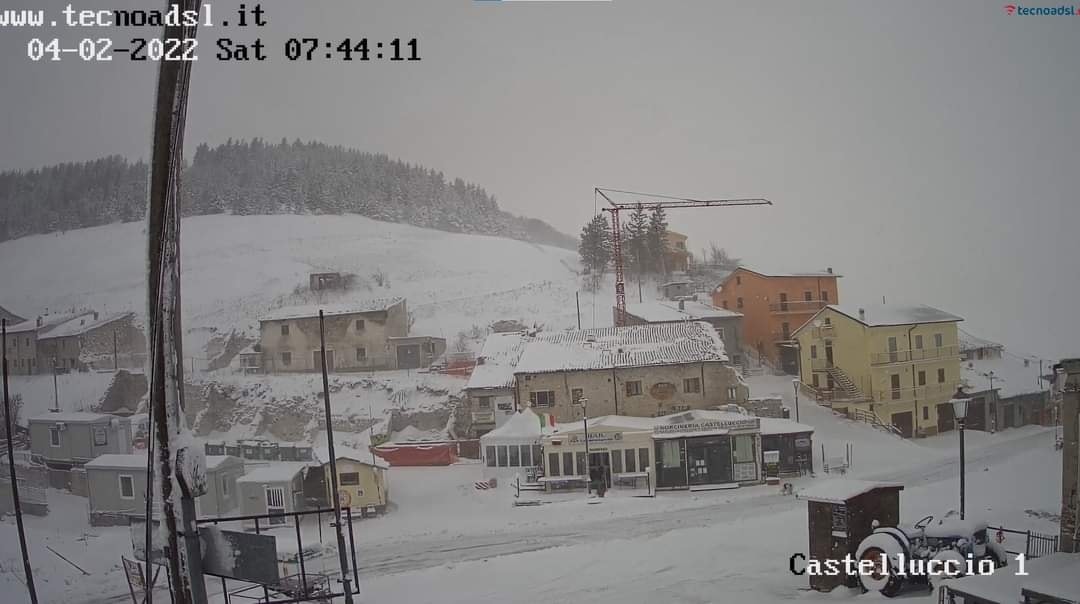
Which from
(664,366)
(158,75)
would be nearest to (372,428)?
(664,366)

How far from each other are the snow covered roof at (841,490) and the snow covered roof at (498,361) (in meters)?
2.09

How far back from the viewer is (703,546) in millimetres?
4453

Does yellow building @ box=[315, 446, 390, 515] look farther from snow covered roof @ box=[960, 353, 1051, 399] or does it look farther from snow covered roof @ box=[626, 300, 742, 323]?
snow covered roof @ box=[960, 353, 1051, 399]

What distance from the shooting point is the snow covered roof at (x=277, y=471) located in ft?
16.9

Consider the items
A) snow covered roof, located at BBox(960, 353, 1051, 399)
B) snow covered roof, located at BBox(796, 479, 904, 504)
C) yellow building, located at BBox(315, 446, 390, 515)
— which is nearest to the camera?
snow covered roof, located at BBox(796, 479, 904, 504)

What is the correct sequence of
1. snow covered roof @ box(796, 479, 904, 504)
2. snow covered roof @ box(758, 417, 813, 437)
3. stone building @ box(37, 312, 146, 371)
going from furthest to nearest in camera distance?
stone building @ box(37, 312, 146, 371) → snow covered roof @ box(758, 417, 813, 437) → snow covered roof @ box(796, 479, 904, 504)

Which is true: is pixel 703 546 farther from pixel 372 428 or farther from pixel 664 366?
pixel 372 428

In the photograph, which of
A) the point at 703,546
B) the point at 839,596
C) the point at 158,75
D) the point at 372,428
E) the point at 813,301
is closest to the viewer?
the point at 158,75

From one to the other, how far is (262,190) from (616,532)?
3.64 m

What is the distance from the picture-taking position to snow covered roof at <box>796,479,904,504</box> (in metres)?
3.96

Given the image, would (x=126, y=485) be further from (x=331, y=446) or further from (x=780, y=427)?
(x=780, y=427)

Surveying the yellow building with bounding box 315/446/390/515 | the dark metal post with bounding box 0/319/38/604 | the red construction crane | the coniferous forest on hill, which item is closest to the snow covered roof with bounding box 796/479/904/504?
the red construction crane

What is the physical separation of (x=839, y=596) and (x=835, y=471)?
1129 mm

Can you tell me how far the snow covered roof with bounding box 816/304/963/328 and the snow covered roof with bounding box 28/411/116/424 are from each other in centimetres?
538
